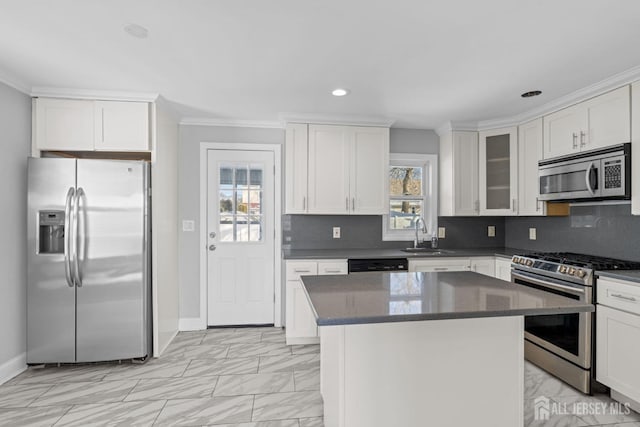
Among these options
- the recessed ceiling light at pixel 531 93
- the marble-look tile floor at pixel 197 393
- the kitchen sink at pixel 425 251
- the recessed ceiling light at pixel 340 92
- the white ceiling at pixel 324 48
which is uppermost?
the white ceiling at pixel 324 48

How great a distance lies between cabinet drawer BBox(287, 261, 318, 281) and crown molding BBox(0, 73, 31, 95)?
8.72ft

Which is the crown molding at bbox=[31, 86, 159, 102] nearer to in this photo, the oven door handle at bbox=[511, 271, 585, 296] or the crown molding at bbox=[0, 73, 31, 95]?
the crown molding at bbox=[0, 73, 31, 95]

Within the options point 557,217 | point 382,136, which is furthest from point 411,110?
point 557,217

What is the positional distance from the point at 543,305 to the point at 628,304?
47.6 inches

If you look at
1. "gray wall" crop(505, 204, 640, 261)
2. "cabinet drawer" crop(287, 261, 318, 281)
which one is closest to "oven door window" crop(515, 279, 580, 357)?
"gray wall" crop(505, 204, 640, 261)

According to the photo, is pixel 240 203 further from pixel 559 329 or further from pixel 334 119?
pixel 559 329

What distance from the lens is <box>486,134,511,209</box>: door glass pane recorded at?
3732mm

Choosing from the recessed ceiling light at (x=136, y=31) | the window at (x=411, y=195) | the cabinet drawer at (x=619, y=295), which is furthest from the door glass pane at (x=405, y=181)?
the recessed ceiling light at (x=136, y=31)

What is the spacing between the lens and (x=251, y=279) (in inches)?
154

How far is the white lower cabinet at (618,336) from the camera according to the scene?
2.18 m

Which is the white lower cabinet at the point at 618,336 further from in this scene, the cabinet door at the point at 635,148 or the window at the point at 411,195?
the window at the point at 411,195

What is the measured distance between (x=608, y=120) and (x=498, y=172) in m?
1.20

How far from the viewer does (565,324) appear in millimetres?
2623

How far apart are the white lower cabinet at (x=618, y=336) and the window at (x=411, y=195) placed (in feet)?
6.21
